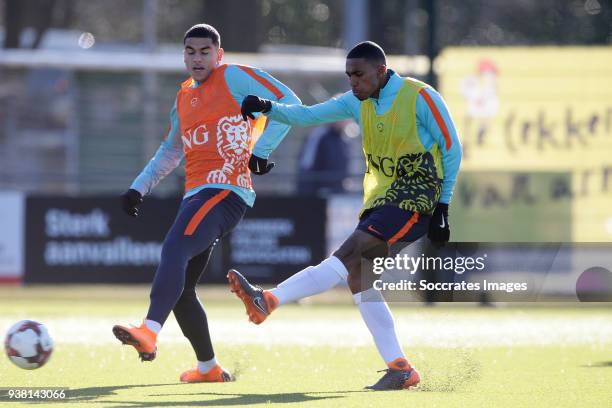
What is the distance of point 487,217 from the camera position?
734 inches

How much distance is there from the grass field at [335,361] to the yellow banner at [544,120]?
293 cm

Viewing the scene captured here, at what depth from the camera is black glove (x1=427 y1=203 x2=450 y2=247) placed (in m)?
8.23

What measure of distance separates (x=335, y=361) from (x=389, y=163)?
8.05 feet

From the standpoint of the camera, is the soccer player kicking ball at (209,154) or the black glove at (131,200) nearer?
the soccer player kicking ball at (209,154)

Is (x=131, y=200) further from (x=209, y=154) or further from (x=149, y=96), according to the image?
(x=149, y=96)

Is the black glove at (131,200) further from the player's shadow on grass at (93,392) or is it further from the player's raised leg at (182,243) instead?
the player's shadow on grass at (93,392)

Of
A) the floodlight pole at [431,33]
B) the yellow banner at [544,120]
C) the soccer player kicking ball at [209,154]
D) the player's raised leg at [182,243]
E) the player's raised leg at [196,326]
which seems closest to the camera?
the player's raised leg at [182,243]

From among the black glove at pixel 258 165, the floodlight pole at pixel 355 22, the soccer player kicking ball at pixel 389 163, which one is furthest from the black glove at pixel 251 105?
the floodlight pole at pixel 355 22

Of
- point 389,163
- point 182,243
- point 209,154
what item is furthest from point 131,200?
point 389,163

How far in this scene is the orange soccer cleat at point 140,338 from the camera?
25.2ft

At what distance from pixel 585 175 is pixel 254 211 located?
4.36 meters

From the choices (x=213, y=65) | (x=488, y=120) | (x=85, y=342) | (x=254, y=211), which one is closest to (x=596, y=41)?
(x=488, y=120)

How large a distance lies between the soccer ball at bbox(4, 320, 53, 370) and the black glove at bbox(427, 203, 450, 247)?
7.54 ft

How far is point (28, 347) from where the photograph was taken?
8203 mm
